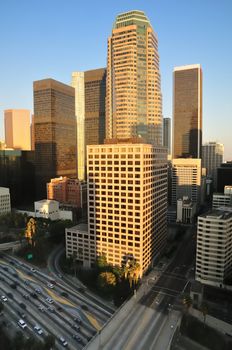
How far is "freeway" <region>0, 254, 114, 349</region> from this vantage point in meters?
85.5

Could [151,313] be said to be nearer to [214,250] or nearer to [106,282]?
[106,282]

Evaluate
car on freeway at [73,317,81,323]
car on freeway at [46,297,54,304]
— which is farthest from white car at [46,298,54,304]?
car on freeway at [73,317,81,323]

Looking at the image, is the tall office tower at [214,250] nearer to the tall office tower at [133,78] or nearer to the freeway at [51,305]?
the freeway at [51,305]

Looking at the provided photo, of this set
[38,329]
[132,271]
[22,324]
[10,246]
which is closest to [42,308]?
[22,324]

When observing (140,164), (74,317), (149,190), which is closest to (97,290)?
(74,317)

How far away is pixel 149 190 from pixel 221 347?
63.2 m

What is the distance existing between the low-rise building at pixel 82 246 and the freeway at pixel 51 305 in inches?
596

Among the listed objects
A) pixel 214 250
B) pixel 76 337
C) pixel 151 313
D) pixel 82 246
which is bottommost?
pixel 76 337

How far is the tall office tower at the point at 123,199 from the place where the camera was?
110m

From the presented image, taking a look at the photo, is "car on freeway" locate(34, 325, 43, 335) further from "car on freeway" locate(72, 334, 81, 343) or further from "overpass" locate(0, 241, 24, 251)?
"overpass" locate(0, 241, 24, 251)

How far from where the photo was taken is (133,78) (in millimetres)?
184000

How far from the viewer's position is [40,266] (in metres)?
133

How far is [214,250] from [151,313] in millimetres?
38611

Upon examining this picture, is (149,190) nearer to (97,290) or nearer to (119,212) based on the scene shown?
(119,212)
